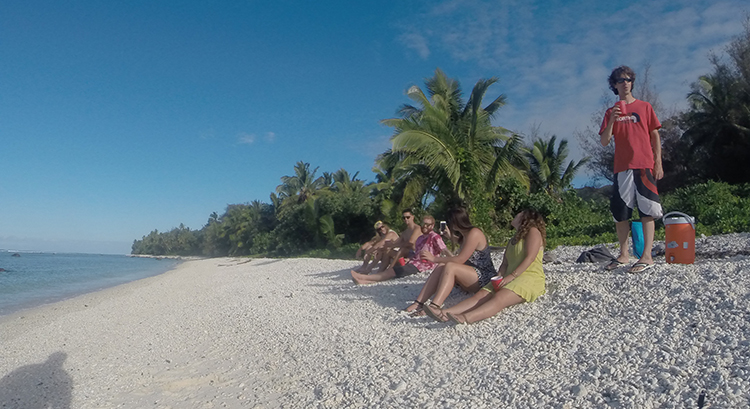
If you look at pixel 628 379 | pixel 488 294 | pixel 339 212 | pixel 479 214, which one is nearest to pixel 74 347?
pixel 488 294

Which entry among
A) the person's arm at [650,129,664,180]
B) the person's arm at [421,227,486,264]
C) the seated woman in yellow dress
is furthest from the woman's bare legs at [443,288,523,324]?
the person's arm at [650,129,664,180]

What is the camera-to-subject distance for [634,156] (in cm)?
438

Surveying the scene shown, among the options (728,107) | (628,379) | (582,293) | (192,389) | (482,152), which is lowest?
(192,389)

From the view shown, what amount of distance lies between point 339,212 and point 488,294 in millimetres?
21632

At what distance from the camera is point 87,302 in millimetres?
11648

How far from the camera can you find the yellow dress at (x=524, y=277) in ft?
13.5

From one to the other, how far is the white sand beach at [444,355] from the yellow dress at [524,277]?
112 millimetres

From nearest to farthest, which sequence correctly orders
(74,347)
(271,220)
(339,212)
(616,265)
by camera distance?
(616,265), (74,347), (339,212), (271,220)

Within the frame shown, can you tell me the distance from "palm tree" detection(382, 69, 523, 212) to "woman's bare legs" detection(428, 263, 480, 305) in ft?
24.6

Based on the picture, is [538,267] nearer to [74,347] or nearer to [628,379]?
[628,379]

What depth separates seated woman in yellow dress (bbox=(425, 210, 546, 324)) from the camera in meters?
3.97

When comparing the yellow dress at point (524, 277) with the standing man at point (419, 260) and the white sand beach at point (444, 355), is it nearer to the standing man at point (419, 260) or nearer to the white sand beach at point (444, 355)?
the white sand beach at point (444, 355)

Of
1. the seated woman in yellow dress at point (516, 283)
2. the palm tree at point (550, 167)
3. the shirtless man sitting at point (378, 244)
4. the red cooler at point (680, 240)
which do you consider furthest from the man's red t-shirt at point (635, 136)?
the palm tree at point (550, 167)

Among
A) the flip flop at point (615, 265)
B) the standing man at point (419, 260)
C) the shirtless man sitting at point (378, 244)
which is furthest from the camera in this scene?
the shirtless man sitting at point (378, 244)
